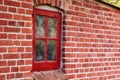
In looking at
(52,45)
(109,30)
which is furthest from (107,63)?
(52,45)

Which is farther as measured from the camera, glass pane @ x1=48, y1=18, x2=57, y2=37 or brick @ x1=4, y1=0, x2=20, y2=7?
glass pane @ x1=48, y1=18, x2=57, y2=37

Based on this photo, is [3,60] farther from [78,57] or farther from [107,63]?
[107,63]

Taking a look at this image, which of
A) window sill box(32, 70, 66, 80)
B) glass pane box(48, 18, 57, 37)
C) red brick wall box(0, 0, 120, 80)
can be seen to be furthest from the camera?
glass pane box(48, 18, 57, 37)

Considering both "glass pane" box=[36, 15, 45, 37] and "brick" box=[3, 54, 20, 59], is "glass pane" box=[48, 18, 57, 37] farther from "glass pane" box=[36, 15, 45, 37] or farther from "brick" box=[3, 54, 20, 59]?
"brick" box=[3, 54, 20, 59]

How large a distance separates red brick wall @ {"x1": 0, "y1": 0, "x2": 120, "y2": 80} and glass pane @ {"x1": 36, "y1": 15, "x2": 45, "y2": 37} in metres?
0.27

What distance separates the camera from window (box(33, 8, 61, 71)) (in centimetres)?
467

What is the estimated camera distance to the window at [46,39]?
467 cm

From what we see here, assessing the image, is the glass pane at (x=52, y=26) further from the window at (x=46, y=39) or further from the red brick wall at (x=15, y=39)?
the red brick wall at (x=15, y=39)

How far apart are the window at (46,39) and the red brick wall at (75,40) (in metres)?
0.13

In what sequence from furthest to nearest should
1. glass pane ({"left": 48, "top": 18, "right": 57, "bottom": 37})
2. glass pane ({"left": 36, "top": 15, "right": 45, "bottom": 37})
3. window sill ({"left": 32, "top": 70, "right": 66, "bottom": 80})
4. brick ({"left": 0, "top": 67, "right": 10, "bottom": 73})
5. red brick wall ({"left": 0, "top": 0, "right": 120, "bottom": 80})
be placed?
glass pane ({"left": 48, "top": 18, "right": 57, "bottom": 37}) → glass pane ({"left": 36, "top": 15, "right": 45, "bottom": 37}) → window sill ({"left": 32, "top": 70, "right": 66, "bottom": 80}) → red brick wall ({"left": 0, "top": 0, "right": 120, "bottom": 80}) → brick ({"left": 0, "top": 67, "right": 10, "bottom": 73})

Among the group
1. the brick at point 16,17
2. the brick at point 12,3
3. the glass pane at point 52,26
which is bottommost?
the glass pane at point 52,26

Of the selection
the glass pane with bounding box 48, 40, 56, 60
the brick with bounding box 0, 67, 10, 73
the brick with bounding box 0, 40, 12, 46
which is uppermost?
the brick with bounding box 0, 40, 12, 46

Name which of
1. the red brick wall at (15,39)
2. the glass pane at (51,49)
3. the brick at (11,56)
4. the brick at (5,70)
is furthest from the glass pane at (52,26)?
the brick at (5,70)

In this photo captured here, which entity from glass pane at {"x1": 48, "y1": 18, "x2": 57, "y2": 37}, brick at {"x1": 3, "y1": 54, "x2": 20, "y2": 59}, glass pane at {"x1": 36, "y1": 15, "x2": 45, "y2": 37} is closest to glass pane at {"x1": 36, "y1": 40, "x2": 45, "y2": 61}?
glass pane at {"x1": 36, "y1": 15, "x2": 45, "y2": 37}
